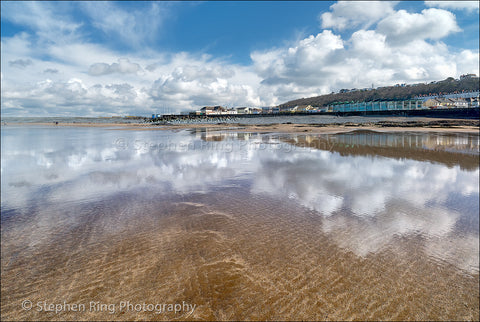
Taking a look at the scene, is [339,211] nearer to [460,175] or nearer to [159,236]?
[159,236]

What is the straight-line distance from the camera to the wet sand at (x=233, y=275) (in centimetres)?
344

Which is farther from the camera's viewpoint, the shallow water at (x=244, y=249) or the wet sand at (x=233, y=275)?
the shallow water at (x=244, y=249)

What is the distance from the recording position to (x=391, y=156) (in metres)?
15.1

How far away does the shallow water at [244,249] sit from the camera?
3.55 m

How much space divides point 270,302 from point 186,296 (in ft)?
4.43

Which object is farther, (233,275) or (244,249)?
(244,249)

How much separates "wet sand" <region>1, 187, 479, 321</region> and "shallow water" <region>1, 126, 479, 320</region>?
2 centimetres

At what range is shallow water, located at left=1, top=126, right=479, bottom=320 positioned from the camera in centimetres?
355

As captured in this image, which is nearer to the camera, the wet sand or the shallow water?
the wet sand

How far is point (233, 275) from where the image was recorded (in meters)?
4.11

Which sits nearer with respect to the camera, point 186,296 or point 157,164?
point 186,296

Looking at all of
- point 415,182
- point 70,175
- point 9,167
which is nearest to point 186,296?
point 415,182

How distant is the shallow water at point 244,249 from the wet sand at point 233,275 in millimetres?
21

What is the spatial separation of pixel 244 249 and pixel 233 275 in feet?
2.75
